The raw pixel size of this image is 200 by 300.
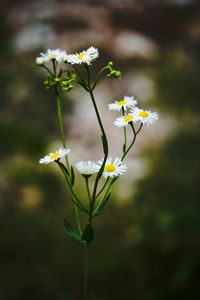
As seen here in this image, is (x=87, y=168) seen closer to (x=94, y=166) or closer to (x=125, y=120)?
(x=94, y=166)

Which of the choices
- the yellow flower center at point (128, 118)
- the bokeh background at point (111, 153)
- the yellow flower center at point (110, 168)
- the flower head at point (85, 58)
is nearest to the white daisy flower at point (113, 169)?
the yellow flower center at point (110, 168)

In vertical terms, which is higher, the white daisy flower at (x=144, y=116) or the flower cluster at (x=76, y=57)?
the flower cluster at (x=76, y=57)

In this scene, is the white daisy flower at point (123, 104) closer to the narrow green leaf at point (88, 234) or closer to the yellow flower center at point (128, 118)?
the yellow flower center at point (128, 118)

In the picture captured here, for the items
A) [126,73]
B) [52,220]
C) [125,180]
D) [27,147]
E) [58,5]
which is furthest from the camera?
[58,5]

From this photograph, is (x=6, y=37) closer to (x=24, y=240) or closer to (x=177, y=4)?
(x=177, y=4)

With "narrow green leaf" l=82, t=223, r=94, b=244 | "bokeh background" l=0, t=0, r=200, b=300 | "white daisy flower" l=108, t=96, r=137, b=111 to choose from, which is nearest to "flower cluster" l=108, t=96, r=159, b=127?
"white daisy flower" l=108, t=96, r=137, b=111

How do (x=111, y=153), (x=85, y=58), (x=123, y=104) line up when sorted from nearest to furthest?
1. (x=85, y=58)
2. (x=123, y=104)
3. (x=111, y=153)

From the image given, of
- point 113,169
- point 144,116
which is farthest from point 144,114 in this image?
point 113,169

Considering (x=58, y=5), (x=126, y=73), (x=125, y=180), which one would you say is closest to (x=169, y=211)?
(x=125, y=180)
